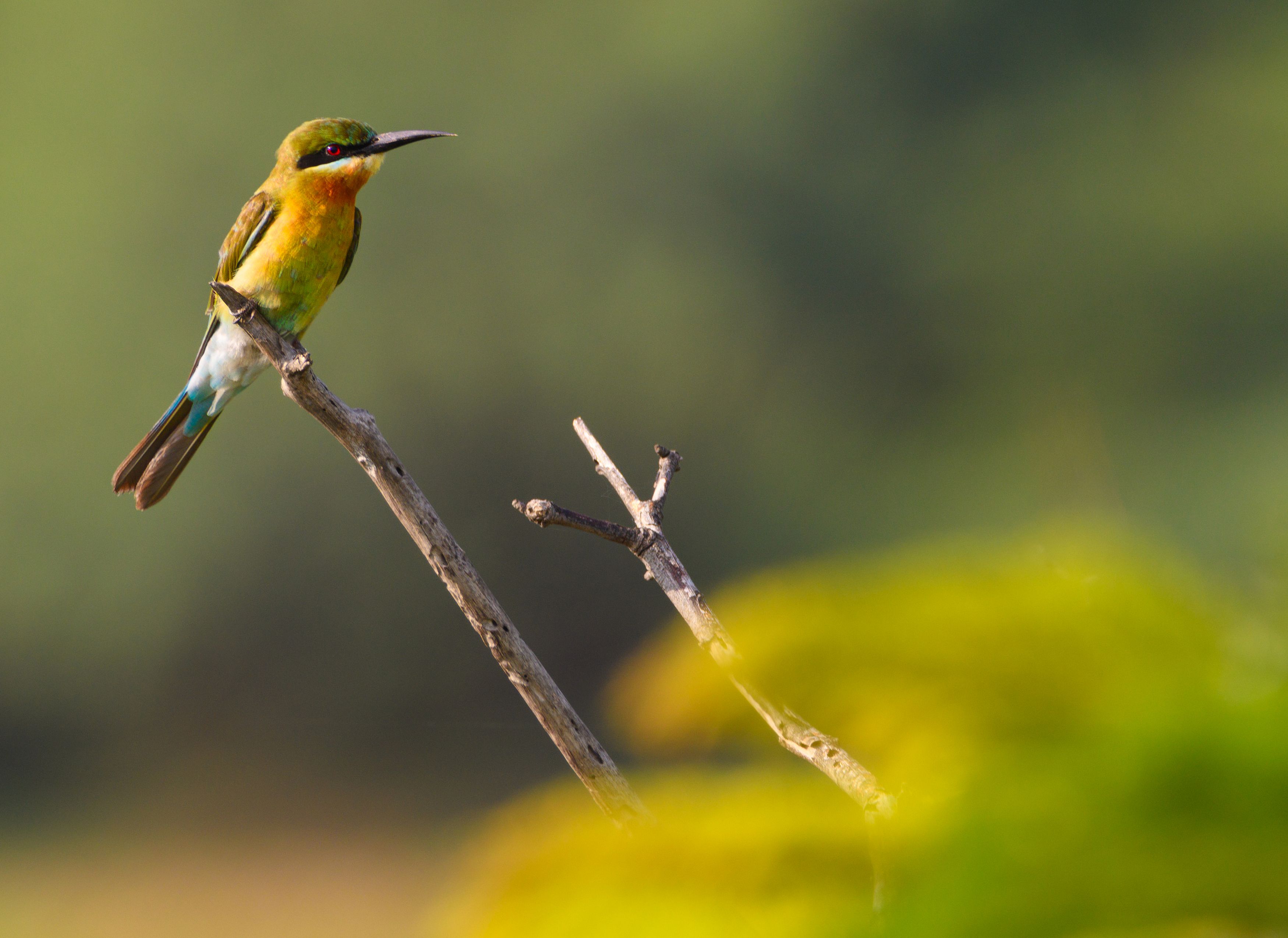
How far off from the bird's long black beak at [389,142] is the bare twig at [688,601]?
18.3 inches

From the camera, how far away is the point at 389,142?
112 cm

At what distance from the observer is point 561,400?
20.5ft

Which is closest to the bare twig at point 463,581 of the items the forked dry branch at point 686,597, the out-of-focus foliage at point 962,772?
the forked dry branch at point 686,597

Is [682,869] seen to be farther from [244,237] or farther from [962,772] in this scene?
[244,237]

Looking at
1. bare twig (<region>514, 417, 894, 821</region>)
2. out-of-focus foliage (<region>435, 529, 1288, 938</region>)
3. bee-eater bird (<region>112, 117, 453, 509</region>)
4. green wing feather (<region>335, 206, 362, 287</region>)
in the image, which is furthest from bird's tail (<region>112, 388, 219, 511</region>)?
out-of-focus foliage (<region>435, 529, 1288, 938</region>)

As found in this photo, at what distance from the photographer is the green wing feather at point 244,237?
3.80 ft

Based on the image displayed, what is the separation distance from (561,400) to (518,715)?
204 centimetres

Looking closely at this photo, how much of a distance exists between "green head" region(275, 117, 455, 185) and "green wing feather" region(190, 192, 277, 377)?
0.05 metres

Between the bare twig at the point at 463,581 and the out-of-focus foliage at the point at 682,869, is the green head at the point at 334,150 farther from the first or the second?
the out-of-focus foliage at the point at 682,869

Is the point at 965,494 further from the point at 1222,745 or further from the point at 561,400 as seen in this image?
the point at 1222,745

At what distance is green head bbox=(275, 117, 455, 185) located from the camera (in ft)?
3.72

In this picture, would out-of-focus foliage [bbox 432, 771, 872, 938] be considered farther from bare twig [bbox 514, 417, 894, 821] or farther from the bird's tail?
the bird's tail

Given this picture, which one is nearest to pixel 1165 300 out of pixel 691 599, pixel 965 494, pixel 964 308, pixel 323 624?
pixel 964 308

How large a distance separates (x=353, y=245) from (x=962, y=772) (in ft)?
3.78
